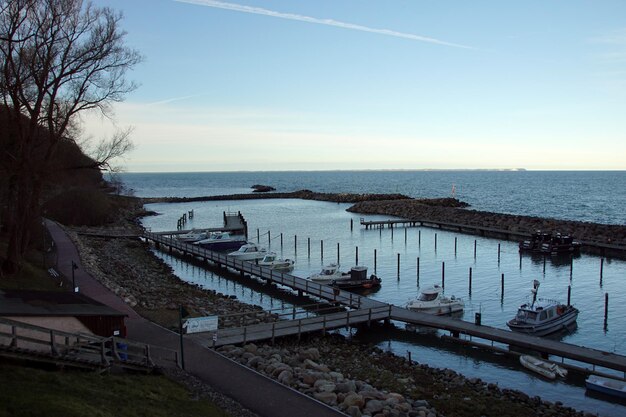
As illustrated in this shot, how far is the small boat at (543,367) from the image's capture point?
894 inches

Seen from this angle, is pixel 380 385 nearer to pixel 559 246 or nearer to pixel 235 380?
pixel 235 380

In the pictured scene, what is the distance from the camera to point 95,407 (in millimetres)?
11562

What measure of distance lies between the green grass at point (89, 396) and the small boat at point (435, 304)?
64.3 feet

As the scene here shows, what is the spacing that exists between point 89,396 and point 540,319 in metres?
23.9

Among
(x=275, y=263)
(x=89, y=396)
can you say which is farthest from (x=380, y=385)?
(x=275, y=263)

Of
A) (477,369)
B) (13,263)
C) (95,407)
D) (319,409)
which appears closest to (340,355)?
(477,369)

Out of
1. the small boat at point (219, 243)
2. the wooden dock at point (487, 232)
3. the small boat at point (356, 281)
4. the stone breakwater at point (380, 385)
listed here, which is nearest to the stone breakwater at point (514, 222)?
the wooden dock at point (487, 232)

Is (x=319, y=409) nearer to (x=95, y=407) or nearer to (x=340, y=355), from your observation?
(x=95, y=407)

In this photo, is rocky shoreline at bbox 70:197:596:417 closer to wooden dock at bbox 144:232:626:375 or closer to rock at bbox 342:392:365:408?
rock at bbox 342:392:365:408

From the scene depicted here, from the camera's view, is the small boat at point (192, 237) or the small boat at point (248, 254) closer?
the small boat at point (248, 254)

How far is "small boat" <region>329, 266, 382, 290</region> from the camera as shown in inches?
1569

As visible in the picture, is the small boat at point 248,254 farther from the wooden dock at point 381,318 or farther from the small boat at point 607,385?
the small boat at point 607,385

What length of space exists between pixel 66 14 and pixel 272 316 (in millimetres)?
18296

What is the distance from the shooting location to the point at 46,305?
17.5 m
